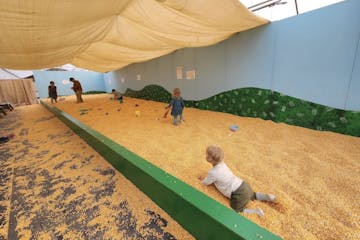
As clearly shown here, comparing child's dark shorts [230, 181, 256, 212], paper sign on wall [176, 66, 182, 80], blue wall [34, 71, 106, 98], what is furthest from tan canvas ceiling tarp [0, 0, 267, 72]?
blue wall [34, 71, 106, 98]

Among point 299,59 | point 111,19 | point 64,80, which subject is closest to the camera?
point 111,19

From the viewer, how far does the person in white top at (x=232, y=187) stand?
1299 mm

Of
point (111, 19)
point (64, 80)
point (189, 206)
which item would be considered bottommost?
point (189, 206)

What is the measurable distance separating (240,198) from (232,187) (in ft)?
0.34

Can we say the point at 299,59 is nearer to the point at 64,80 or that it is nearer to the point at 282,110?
the point at 282,110

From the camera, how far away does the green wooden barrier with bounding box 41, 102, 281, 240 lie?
85 cm

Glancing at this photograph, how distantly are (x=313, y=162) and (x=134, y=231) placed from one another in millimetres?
2253

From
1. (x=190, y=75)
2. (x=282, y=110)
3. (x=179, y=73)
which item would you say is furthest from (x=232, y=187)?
(x=179, y=73)

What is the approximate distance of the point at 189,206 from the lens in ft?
3.44

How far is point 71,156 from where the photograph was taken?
93.8 inches

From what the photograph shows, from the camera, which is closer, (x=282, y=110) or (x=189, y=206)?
(x=189, y=206)

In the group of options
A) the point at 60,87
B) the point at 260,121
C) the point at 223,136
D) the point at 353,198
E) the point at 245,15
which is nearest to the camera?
the point at 353,198

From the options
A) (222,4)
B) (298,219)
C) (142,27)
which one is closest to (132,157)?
(298,219)

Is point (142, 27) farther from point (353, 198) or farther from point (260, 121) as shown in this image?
point (353, 198)
